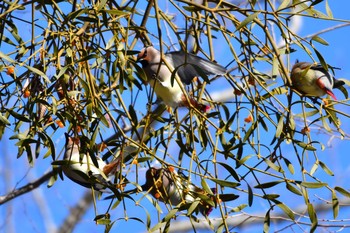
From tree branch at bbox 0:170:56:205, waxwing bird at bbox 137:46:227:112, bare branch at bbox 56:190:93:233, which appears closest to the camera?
waxwing bird at bbox 137:46:227:112

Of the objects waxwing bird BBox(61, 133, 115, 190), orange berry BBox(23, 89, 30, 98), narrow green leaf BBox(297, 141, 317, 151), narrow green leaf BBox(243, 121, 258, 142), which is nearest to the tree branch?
waxwing bird BBox(61, 133, 115, 190)

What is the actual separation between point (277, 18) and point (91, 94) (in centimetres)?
38

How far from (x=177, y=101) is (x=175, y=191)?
0.19 metres

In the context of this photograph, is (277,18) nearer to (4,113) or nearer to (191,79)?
(191,79)

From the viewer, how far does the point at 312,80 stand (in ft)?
5.26

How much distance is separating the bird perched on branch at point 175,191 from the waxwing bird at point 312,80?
0.91 feet

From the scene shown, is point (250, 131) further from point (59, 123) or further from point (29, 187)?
point (29, 187)

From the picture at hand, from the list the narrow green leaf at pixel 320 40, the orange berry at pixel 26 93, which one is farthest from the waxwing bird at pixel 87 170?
the narrow green leaf at pixel 320 40

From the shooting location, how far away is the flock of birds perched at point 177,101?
4.89 feet

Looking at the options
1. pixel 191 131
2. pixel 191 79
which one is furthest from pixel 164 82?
pixel 191 131

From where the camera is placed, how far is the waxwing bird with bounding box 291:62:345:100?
1.59 m

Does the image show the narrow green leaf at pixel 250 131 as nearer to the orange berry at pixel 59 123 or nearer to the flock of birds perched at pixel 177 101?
the flock of birds perched at pixel 177 101

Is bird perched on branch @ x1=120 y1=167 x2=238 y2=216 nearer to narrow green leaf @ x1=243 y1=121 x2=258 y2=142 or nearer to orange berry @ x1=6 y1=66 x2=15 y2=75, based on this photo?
narrow green leaf @ x1=243 y1=121 x2=258 y2=142

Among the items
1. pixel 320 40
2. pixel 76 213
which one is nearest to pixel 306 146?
pixel 320 40
